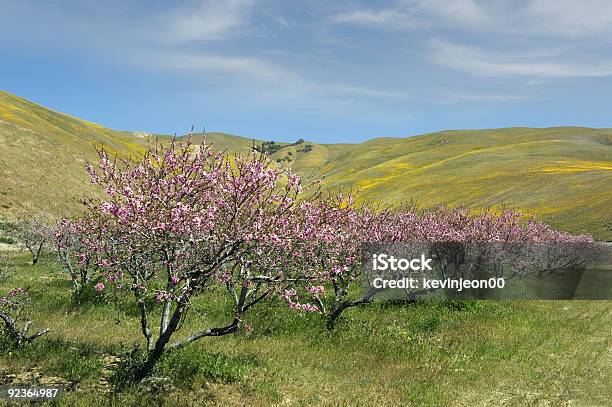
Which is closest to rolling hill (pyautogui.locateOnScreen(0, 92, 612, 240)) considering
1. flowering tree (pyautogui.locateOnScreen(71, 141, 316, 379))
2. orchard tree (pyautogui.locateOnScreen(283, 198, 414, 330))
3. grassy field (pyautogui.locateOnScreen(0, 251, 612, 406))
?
orchard tree (pyautogui.locateOnScreen(283, 198, 414, 330))

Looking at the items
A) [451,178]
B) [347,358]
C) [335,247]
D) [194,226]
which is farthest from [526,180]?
[194,226]

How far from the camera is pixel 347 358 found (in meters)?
15.4

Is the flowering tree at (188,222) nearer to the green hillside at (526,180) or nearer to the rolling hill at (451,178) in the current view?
the green hillside at (526,180)

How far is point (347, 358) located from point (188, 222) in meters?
7.80

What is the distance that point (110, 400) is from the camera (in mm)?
10023

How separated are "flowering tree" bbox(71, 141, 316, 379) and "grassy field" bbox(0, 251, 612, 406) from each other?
3.66 feet

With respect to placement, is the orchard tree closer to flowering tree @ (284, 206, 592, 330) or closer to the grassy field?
flowering tree @ (284, 206, 592, 330)

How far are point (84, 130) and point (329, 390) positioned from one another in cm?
14101

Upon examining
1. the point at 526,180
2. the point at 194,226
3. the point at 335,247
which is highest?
the point at 526,180

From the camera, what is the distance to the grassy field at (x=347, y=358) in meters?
11.6

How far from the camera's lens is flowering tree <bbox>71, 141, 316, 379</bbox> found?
10273mm

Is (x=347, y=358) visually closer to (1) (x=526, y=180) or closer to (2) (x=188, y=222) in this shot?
(2) (x=188, y=222)

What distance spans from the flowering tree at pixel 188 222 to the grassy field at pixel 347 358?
112 centimetres

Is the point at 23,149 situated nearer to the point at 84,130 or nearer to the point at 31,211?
the point at 31,211
